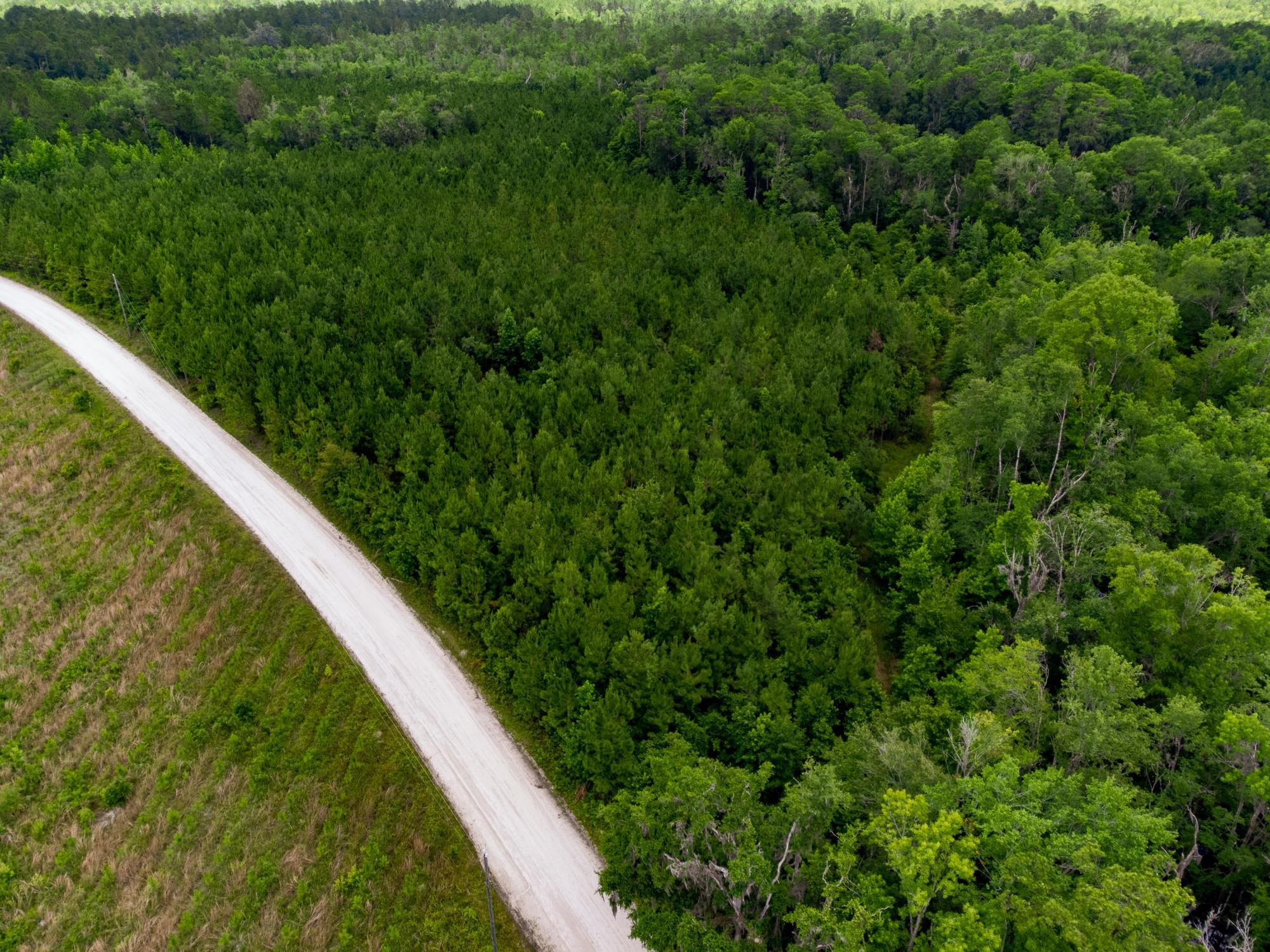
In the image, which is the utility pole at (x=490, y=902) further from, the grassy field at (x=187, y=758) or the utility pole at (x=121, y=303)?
the utility pole at (x=121, y=303)

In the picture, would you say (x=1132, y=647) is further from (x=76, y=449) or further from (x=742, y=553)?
(x=76, y=449)

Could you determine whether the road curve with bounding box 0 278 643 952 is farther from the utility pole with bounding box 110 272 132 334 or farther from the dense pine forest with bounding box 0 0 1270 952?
the utility pole with bounding box 110 272 132 334

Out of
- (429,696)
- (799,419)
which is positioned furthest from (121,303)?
(799,419)

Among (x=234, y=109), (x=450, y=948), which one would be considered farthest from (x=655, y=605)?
(x=234, y=109)

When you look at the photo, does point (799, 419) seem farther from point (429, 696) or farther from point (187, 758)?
point (187, 758)

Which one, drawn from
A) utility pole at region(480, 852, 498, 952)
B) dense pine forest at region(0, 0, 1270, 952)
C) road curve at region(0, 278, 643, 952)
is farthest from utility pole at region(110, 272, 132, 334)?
utility pole at region(480, 852, 498, 952)

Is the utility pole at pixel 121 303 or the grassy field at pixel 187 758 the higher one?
the utility pole at pixel 121 303

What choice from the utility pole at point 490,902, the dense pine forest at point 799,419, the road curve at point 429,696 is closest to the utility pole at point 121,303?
the dense pine forest at point 799,419
